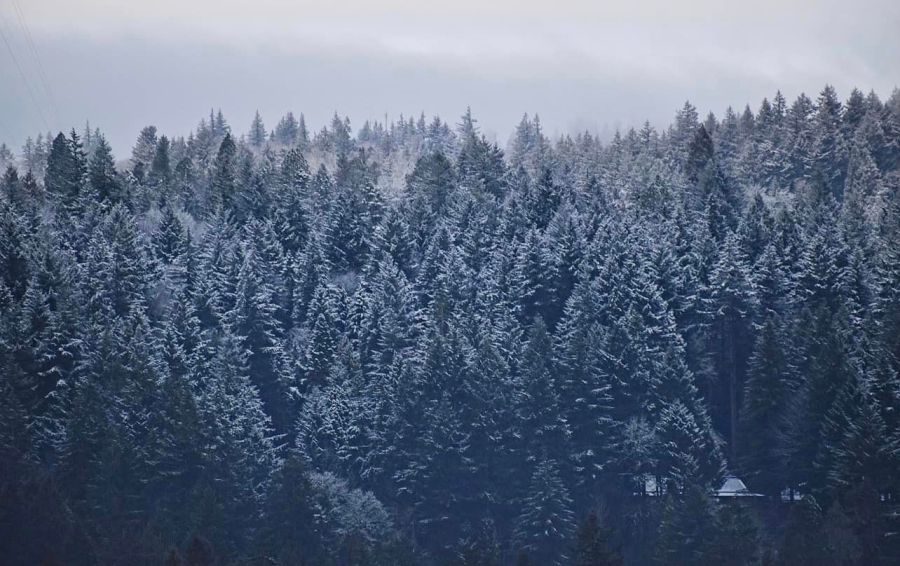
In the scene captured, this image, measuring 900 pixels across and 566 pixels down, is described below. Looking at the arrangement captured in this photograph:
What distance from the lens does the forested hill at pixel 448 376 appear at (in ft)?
237

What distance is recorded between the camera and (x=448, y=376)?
85312 mm

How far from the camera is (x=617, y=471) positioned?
8300 centimetres

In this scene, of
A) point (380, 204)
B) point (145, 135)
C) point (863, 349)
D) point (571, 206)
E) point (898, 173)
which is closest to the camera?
point (863, 349)

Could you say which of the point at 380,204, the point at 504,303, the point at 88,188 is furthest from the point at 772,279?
the point at 88,188

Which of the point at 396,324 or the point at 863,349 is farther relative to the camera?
the point at 396,324

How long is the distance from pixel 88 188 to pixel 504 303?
36.9m

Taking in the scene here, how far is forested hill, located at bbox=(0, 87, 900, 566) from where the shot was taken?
7238 centimetres

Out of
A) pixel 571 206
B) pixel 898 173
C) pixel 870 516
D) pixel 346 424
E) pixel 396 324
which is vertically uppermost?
pixel 898 173

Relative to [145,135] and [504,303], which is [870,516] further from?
[145,135]

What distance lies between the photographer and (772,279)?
93250mm

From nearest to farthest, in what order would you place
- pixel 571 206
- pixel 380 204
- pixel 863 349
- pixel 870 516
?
pixel 870 516 < pixel 863 349 < pixel 571 206 < pixel 380 204

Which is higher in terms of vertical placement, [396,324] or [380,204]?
[380,204]

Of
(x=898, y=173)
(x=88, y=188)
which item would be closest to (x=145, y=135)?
(x=88, y=188)

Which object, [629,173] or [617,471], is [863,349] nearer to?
[617,471]
